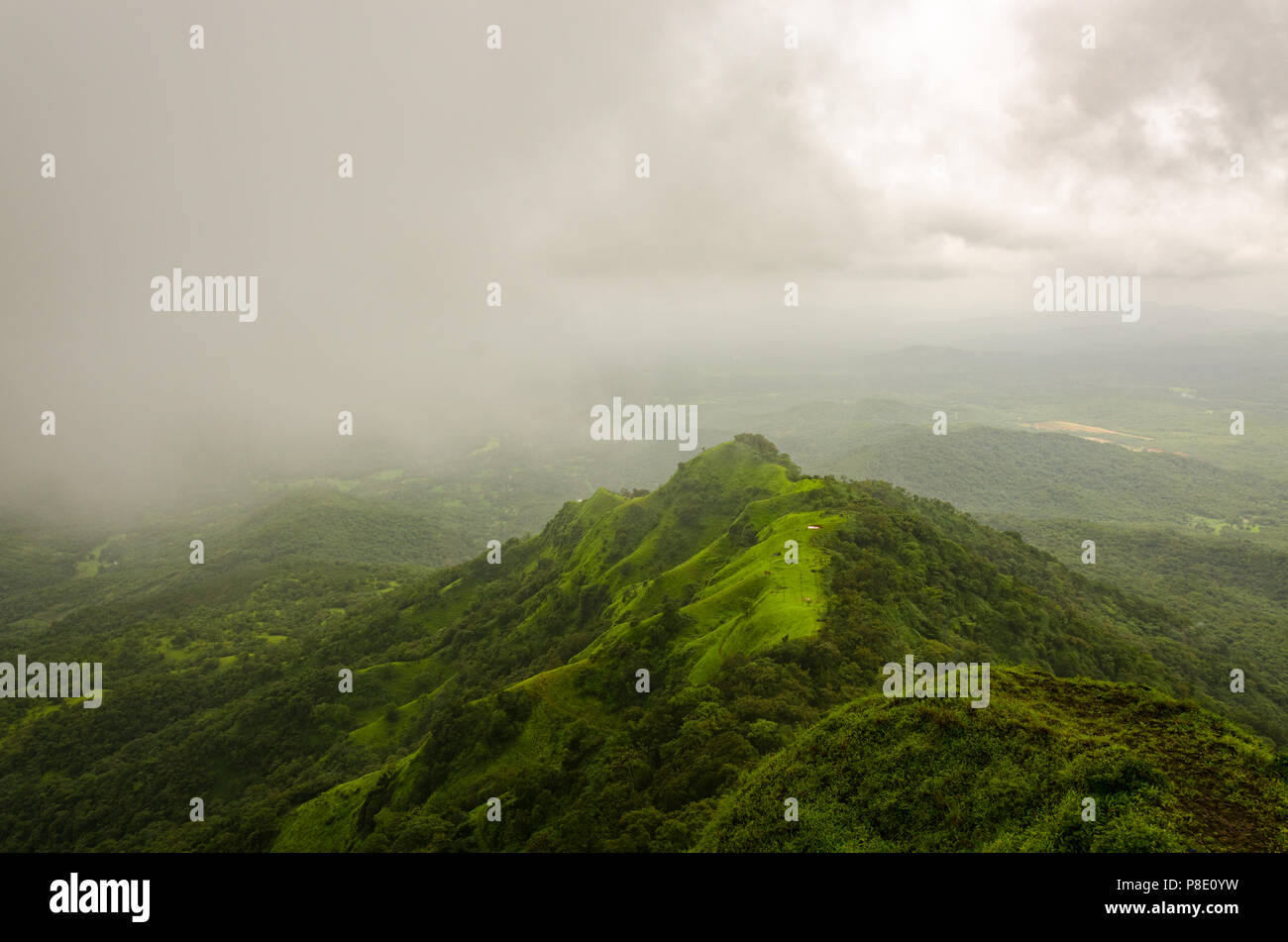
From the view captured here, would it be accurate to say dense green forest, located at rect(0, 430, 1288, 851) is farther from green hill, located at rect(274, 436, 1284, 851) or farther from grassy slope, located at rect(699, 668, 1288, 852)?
green hill, located at rect(274, 436, 1284, 851)

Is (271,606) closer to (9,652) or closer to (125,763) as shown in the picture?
(9,652)

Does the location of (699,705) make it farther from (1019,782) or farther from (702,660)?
(1019,782)

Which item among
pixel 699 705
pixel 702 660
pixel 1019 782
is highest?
pixel 1019 782

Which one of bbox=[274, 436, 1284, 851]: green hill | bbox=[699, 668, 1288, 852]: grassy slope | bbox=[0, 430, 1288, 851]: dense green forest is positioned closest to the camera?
bbox=[699, 668, 1288, 852]: grassy slope

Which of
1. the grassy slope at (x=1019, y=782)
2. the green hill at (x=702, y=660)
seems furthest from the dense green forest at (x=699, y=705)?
the green hill at (x=702, y=660)

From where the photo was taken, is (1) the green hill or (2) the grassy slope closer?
(2) the grassy slope

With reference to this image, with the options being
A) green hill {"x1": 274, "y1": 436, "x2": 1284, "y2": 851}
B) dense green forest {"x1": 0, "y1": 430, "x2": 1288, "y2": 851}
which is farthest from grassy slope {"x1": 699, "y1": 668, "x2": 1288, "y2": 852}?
green hill {"x1": 274, "y1": 436, "x2": 1284, "y2": 851}

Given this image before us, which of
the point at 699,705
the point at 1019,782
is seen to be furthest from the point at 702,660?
the point at 1019,782

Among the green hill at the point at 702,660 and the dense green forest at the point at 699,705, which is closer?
the dense green forest at the point at 699,705

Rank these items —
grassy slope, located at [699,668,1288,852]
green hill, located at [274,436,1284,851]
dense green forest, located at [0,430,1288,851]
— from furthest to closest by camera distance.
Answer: green hill, located at [274,436,1284,851] → dense green forest, located at [0,430,1288,851] → grassy slope, located at [699,668,1288,852]

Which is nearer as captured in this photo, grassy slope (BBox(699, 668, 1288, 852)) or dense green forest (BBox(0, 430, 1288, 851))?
grassy slope (BBox(699, 668, 1288, 852))

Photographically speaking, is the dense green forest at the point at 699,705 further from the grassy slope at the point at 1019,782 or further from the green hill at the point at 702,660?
the green hill at the point at 702,660
